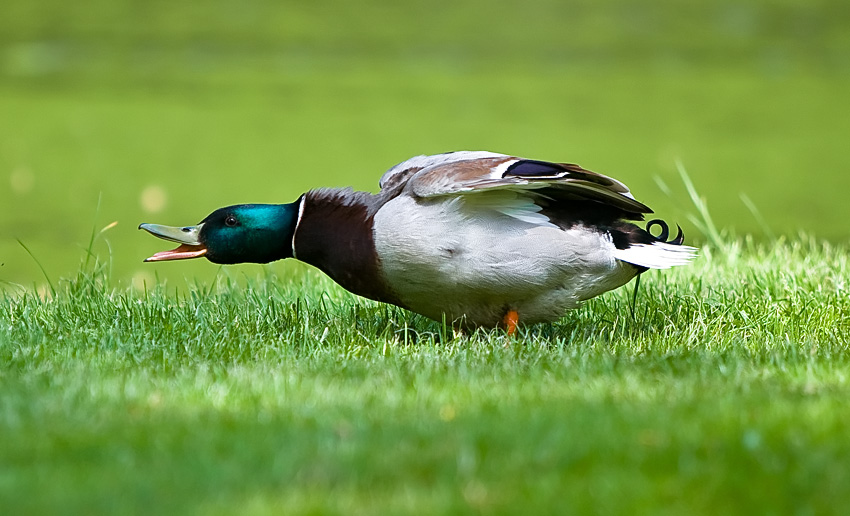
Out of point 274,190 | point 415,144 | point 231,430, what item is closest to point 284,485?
point 231,430

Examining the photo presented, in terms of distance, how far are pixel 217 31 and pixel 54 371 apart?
14.3m

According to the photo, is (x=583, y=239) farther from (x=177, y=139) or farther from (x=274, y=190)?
(x=177, y=139)

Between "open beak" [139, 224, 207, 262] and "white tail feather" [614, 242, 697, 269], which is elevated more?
"open beak" [139, 224, 207, 262]

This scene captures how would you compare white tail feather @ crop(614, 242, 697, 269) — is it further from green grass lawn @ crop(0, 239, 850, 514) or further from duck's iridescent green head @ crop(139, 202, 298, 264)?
duck's iridescent green head @ crop(139, 202, 298, 264)

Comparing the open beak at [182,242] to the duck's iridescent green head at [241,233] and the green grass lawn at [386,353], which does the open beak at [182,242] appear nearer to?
the duck's iridescent green head at [241,233]

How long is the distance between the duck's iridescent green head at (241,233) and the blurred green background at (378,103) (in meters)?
1.89

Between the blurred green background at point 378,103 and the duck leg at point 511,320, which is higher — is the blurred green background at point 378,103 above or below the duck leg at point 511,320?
above

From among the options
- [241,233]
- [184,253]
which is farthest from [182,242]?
[241,233]

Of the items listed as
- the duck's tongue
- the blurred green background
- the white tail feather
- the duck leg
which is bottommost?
the duck leg

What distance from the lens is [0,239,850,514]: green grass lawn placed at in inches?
84.0

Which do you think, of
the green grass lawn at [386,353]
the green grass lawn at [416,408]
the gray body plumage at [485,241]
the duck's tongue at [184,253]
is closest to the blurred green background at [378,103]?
the green grass lawn at [386,353]

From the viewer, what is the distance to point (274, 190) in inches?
348

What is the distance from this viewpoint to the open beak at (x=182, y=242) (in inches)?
152

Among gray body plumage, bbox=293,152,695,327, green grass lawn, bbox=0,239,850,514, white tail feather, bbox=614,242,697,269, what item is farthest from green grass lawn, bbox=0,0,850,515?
white tail feather, bbox=614,242,697,269
